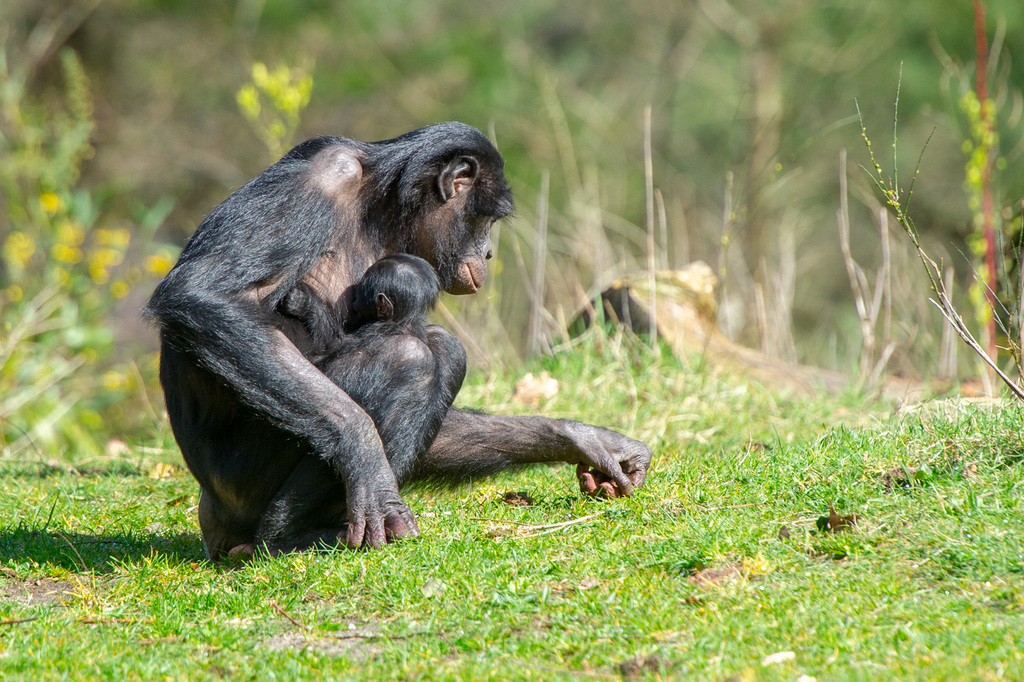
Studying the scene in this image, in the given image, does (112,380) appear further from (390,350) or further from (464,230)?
(390,350)

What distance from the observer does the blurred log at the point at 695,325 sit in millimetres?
7121

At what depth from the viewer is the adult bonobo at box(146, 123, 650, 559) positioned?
11.7ft

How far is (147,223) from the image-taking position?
337 inches

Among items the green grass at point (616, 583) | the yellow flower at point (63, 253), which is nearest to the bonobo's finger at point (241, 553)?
the green grass at point (616, 583)

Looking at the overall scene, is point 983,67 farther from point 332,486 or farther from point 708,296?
point 332,486

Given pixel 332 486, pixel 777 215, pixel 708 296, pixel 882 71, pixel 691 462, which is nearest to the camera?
pixel 332 486

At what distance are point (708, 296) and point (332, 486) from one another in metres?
4.51

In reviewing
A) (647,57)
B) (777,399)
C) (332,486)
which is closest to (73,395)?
(332,486)

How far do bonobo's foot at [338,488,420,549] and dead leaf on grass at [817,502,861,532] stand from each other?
1.51m

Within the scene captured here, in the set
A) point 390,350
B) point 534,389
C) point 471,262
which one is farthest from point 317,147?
point 534,389

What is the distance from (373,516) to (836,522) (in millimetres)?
1668

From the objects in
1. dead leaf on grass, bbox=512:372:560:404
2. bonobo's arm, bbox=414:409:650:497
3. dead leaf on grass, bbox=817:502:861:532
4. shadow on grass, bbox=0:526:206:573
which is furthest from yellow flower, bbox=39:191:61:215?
dead leaf on grass, bbox=817:502:861:532

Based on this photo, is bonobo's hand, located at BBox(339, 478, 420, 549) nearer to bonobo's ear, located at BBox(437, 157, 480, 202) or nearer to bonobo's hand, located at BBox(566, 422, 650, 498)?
bonobo's hand, located at BBox(566, 422, 650, 498)

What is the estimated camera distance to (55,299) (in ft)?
26.9
